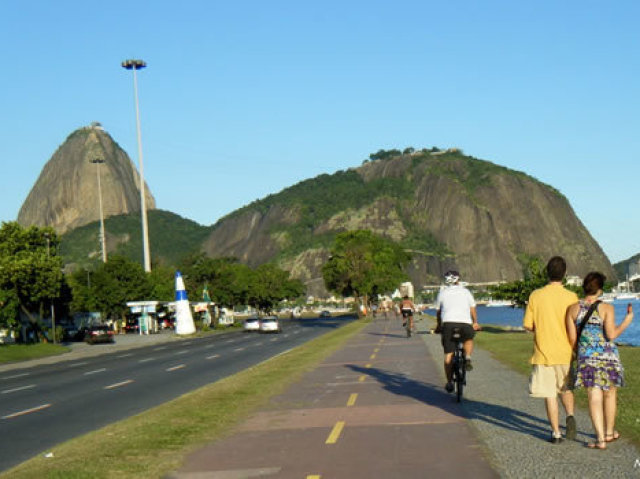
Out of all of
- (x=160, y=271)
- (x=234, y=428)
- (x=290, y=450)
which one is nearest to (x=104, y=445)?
(x=234, y=428)

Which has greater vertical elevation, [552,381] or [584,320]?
[584,320]

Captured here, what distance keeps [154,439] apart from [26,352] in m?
39.0

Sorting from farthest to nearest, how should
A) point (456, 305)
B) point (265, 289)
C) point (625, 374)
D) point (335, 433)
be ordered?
point (265, 289), point (625, 374), point (456, 305), point (335, 433)

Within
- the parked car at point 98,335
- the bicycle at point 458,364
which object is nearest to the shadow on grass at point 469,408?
the bicycle at point 458,364

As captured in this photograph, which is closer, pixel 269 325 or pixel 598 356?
pixel 598 356

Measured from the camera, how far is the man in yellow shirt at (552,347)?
971 centimetres

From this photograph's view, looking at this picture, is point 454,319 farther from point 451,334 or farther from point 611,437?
point 611,437

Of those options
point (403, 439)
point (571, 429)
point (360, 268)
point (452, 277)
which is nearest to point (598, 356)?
point (571, 429)

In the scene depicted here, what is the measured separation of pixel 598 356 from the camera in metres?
9.36

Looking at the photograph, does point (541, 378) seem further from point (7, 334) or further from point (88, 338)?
point (7, 334)

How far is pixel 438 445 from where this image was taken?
10336 millimetres

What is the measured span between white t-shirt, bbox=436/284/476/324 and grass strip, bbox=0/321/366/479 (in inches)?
144

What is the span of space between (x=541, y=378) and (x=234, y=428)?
488 centimetres

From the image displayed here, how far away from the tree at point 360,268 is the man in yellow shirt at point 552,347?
9774 centimetres
